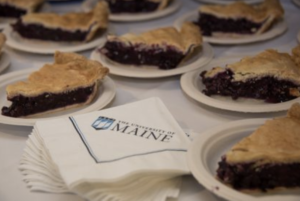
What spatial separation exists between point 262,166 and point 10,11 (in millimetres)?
1851

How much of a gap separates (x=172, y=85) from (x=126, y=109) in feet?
1.38

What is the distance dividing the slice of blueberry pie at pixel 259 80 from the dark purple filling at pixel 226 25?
1.79 ft

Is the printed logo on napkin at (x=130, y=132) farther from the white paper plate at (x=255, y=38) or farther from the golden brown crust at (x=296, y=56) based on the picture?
the white paper plate at (x=255, y=38)

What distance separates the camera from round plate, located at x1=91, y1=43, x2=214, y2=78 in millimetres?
1726

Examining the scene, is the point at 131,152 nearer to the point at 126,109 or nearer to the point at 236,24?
the point at 126,109

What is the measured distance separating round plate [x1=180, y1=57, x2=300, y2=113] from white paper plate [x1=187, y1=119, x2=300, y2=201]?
15 cm

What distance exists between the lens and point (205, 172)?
3.56 ft

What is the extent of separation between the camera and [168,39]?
1.83 metres

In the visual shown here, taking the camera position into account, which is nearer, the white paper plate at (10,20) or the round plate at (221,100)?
the round plate at (221,100)

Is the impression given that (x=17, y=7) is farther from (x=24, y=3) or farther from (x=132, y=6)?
(x=132, y=6)

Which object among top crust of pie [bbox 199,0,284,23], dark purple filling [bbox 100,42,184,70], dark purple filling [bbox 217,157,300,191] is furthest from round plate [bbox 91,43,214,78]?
dark purple filling [bbox 217,157,300,191]

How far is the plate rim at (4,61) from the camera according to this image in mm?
1862

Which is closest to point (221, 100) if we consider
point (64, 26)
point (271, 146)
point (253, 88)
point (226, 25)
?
point (253, 88)

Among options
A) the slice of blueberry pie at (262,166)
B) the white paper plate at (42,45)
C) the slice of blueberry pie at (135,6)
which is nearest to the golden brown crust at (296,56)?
the slice of blueberry pie at (262,166)
